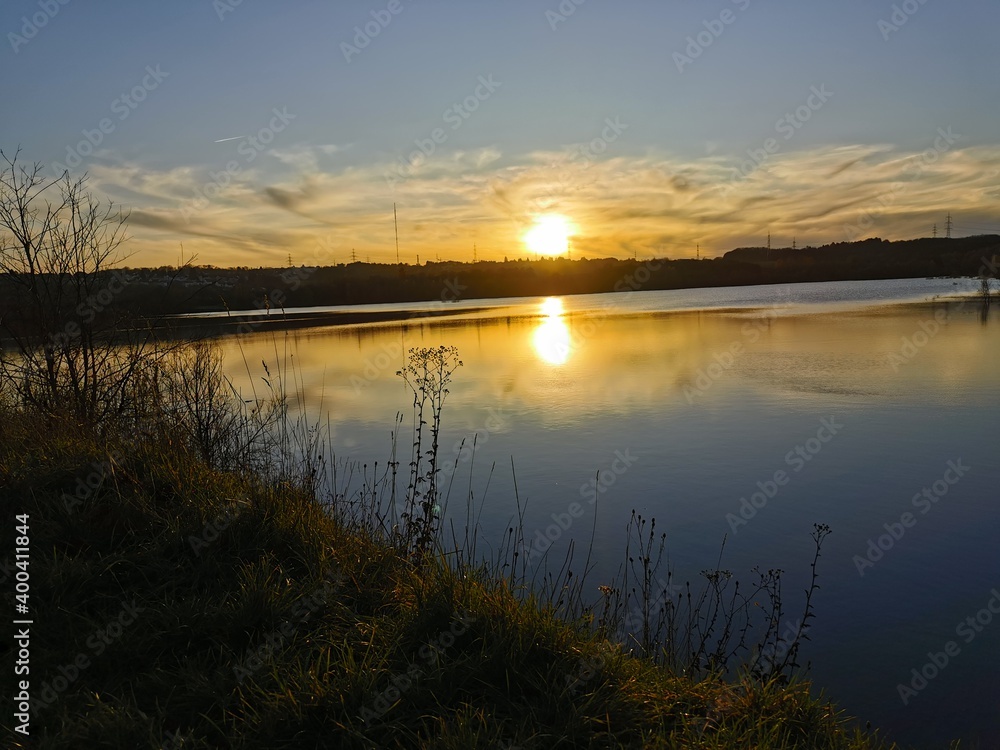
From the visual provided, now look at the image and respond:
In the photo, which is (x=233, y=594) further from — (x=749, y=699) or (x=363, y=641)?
(x=749, y=699)
